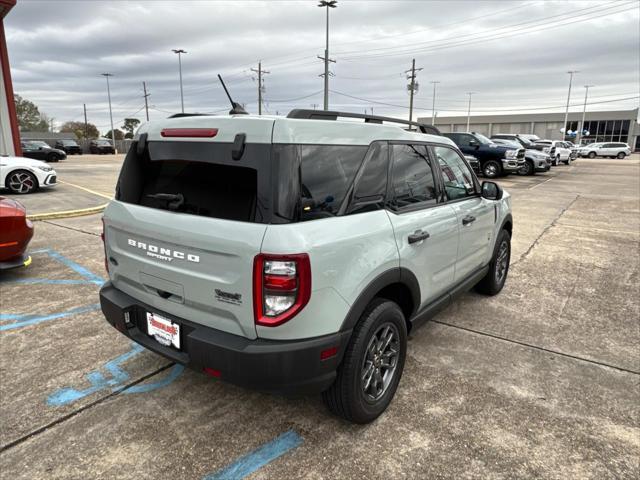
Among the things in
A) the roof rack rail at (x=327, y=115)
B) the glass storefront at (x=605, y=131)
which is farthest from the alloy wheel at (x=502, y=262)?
the glass storefront at (x=605, y=131)

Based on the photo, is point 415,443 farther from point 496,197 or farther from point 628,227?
point 628,227

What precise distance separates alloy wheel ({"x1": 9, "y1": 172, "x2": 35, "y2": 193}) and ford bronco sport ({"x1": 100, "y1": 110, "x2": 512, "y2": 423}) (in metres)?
10.9

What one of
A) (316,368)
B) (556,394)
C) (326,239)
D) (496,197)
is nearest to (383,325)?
(316,368)

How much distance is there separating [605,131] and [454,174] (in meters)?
90.2

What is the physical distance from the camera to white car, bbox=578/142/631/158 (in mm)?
43500

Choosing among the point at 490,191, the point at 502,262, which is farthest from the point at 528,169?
the point at 490,191

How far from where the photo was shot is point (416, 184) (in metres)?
3.09

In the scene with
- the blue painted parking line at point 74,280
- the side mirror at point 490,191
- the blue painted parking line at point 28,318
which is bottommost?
the blue painted parking line at point 28,318

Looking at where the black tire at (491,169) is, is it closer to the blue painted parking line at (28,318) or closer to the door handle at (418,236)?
the door handle at (418,236)

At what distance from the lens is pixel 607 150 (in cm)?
4403

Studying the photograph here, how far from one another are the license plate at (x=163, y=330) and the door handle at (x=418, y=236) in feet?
4.91

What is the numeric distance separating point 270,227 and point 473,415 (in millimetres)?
1785

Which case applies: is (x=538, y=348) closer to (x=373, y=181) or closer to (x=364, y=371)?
(x=364, y=371)

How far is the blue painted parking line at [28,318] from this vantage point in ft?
12.6
